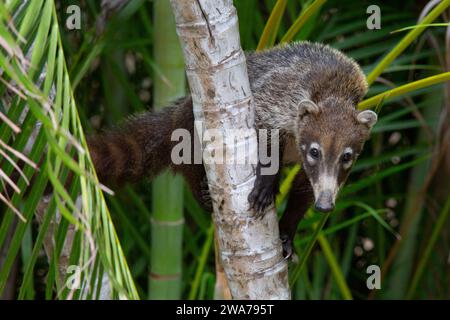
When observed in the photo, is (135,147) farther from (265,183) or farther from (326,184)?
(326,184)

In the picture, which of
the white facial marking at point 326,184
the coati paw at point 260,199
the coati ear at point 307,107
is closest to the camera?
the coati paw at point 260,199

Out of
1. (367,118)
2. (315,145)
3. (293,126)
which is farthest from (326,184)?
(293,126)

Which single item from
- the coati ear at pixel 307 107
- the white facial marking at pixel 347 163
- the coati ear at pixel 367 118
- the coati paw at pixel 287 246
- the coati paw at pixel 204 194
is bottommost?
the coati paw at pixel 287 246

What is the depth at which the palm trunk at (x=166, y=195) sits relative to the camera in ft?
10.3

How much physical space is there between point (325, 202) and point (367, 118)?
0.44 m

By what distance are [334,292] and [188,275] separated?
84 cm

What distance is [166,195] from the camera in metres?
3.32

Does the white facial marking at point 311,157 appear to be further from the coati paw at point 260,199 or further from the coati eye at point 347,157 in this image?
the coati paw at point 260,199

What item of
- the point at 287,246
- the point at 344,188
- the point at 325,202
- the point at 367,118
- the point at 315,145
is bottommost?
the point at 287,246

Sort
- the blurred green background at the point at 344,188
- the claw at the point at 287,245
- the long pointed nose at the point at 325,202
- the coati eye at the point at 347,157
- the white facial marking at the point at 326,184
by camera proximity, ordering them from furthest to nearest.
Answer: the blurred green background at the point at 344,188
the claw at the point at 287,245
the coati eye at the point at 347,157
the white facial marking at the point at 326,184
the long pointed nose at the point at 325,202

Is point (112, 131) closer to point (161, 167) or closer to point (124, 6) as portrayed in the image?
point (161, 167)

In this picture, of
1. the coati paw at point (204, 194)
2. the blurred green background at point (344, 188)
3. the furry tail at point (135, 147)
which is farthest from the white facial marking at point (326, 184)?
the furry tail at point (135, 147)

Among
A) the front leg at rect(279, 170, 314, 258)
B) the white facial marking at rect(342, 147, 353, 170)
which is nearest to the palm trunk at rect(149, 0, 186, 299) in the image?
the front leg at rect(279, 170, 314, 258)

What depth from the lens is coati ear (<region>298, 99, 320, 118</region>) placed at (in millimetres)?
2727
